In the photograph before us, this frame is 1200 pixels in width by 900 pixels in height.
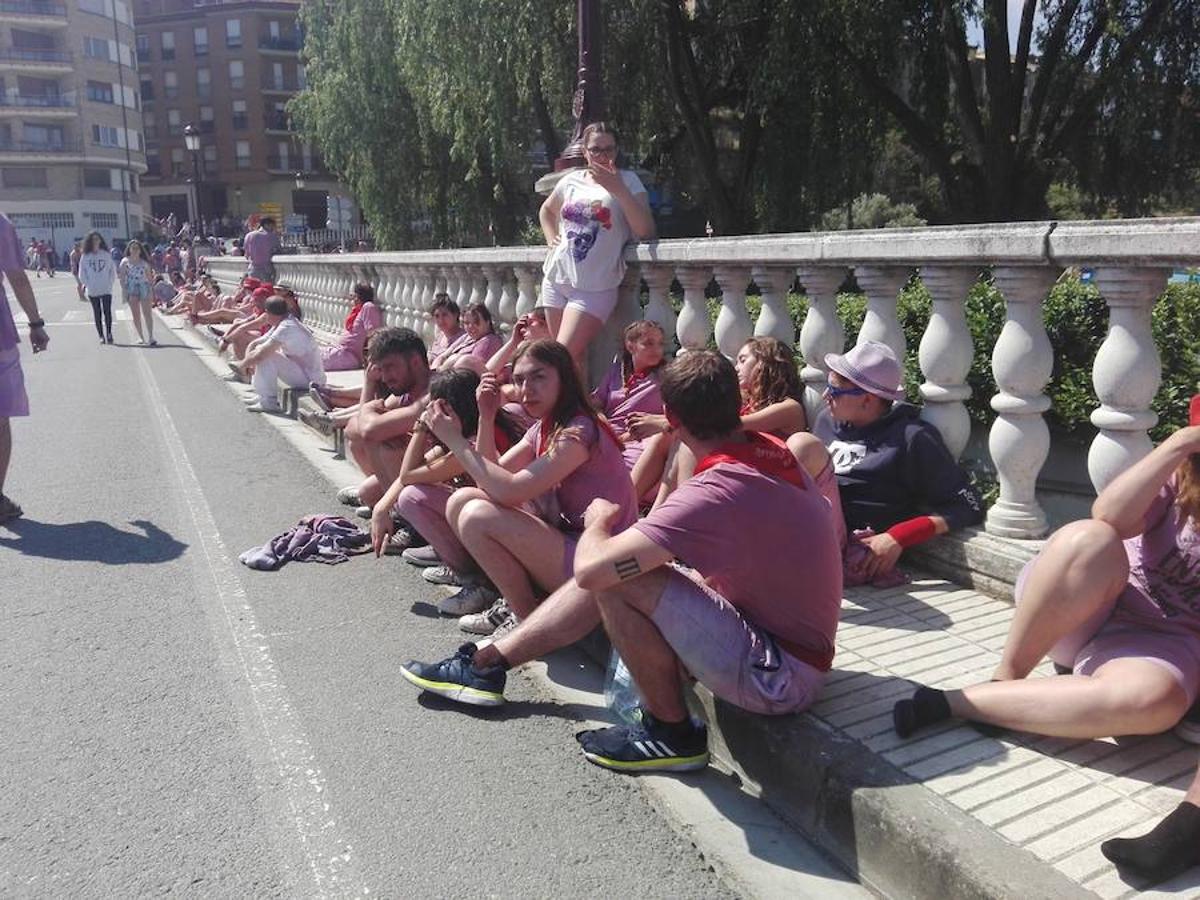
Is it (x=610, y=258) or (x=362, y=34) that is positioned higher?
(x=362, y=34)

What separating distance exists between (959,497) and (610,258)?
8.95 ft

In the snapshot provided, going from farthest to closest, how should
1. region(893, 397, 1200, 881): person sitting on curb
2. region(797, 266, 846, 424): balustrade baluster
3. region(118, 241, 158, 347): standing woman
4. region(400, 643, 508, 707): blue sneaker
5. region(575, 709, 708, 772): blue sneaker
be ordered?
region(118, 241, 158, 347): standing woman < region(797, 266, 846, 424): balustrade baluster < region(400, 643, 508, 707): blue sneaker < region(575, 709, 708, 772): blue sneaker < region(893, 397, 1200, 881): person sitting on curb

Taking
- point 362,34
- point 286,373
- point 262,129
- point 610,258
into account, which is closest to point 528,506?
point 610,258

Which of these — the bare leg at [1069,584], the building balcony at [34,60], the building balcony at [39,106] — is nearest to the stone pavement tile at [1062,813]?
the bare leg at [1069,584]

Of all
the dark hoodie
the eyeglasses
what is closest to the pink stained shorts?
the dark hoodie

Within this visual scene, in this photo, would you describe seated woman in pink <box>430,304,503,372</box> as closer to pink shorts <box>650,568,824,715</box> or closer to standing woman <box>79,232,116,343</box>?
pink shorts <box>650,568,824,715</box>

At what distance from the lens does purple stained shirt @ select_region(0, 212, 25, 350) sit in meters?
6.79

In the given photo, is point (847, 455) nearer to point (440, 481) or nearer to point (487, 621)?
point (487, 621)

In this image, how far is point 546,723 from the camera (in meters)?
3.84

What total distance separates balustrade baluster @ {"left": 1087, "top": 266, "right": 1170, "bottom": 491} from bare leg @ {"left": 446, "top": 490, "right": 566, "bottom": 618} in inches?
80.4

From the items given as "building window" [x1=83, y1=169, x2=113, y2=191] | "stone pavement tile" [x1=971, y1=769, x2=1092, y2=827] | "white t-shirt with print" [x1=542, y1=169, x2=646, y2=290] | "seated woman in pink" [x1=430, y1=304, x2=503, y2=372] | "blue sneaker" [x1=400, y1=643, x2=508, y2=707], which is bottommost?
"blue sneaker" [x1=400, y1=643, x2=508, y2=707]

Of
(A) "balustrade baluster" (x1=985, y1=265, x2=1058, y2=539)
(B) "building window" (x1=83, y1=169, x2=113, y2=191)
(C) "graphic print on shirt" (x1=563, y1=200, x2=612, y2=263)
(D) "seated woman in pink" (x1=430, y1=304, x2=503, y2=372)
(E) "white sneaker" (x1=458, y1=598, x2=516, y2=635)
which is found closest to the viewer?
(A) "balustrade baluster" (x1=985, y1=265, x2=1058, y2=539)

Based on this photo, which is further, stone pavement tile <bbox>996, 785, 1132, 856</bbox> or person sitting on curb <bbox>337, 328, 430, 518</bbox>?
person sitting on curb <bbox>337, 328, 430, 518</bbox>

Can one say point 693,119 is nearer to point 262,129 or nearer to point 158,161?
point 262,129
